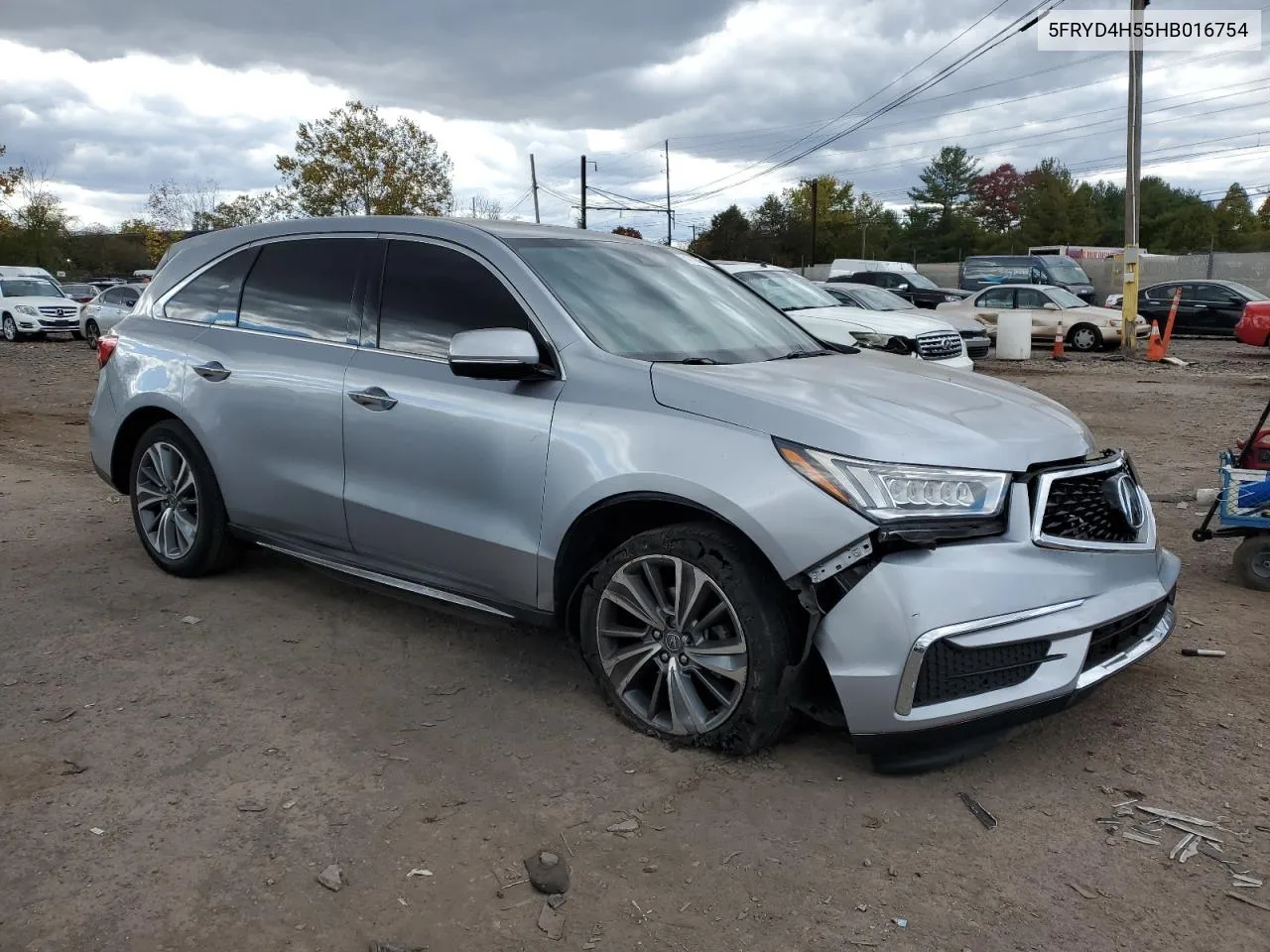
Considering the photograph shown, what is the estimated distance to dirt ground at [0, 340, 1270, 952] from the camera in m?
2.57

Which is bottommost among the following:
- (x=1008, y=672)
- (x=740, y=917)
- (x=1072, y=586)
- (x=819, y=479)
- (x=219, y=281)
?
(x=740, y=917)

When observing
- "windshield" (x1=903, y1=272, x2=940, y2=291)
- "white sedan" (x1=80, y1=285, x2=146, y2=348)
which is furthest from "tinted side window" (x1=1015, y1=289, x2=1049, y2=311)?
"white sedan" (x1=80, y1=285, x2=146, y2=348)

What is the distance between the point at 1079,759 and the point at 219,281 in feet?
13.8

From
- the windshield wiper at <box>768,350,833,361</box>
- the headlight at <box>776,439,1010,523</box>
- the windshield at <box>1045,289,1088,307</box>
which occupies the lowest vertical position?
the headlight at <box>776,439,1010,523</box>

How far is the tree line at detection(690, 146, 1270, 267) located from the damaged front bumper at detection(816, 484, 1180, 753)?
63.4 m

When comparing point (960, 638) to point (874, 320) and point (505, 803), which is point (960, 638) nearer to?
point (505, 803)

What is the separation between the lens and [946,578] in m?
2.94

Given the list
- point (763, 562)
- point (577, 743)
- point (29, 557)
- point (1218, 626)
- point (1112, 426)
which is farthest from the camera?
point (1112, 426)

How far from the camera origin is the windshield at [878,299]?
15406 millimetres

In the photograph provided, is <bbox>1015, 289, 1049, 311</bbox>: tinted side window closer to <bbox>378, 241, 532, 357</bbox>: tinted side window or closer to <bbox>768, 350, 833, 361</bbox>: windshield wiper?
<bbox>768, 350, 833, 361</bbox>: windshield wiper

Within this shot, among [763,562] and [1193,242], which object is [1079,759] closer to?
[763,562]

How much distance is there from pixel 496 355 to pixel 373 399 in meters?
0.81

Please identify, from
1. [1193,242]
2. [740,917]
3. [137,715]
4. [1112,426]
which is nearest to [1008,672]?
[740,917]

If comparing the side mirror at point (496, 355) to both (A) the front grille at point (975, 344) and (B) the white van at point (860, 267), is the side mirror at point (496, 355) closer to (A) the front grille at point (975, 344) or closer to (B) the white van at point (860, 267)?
(A) the front grille at point (975, 344)
